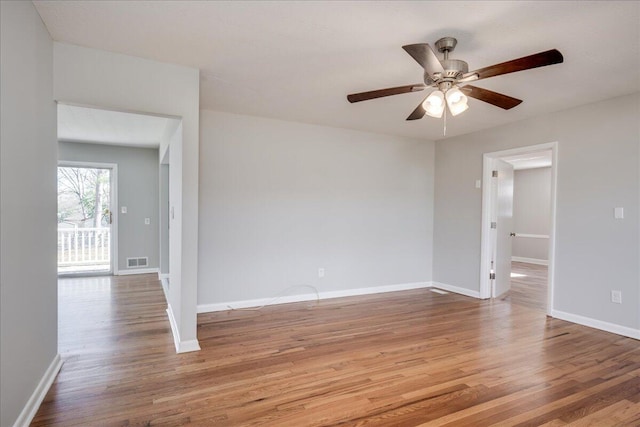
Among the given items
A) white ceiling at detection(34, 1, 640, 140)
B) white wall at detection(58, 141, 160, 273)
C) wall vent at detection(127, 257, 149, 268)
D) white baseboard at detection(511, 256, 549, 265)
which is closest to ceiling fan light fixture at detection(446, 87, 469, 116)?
white ceiling at detection(34, 1, 640, 140)

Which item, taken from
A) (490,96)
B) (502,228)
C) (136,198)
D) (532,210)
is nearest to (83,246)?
(136,198)

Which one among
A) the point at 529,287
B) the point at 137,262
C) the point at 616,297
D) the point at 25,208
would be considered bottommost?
the point at 529,287

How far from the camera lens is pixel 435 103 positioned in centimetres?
233

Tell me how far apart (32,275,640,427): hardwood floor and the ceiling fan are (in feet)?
6.41

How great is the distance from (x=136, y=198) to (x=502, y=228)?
625 cm

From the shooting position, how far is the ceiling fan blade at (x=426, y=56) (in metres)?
1.82

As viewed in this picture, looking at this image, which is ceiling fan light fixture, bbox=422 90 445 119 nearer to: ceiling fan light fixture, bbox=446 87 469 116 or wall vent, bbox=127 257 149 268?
ceiling fan light fixture, bbox=446 87 469 116

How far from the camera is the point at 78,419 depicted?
192cm

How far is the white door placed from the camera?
473cm

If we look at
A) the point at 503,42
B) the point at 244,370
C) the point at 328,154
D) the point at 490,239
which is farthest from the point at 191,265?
the point at 490,239

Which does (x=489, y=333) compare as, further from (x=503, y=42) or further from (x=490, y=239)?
(x=503, y=42)

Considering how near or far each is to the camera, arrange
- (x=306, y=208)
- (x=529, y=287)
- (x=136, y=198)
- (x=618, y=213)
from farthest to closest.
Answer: (x=136, y=198), (x=529, y=287), (x=306, y=208), (x=618, y=213)

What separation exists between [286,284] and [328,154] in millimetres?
1856

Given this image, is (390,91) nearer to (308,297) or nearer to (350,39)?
(350,39)
